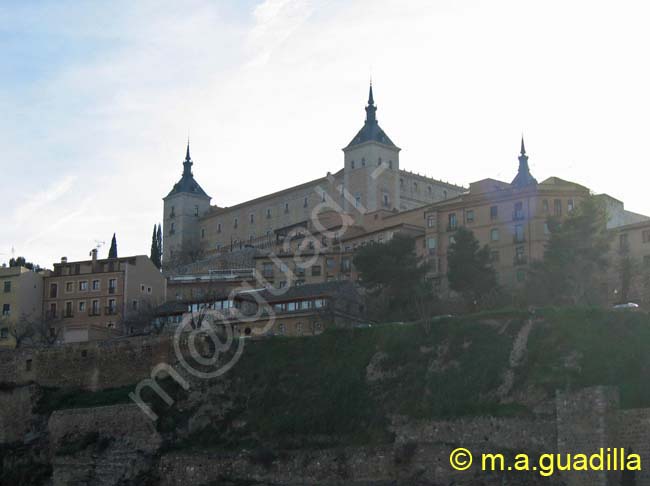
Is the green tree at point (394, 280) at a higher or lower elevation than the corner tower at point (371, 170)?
lower

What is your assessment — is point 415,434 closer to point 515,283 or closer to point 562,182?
point 515,283

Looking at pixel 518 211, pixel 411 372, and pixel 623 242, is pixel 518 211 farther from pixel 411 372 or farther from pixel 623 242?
pixel 411 372

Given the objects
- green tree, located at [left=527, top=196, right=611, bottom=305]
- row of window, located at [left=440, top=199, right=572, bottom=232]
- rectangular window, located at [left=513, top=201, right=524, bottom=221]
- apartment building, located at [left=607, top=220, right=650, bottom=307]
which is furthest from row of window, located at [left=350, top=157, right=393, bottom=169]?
green tree, located at [left=527, top=196, right=611, bottom=305]

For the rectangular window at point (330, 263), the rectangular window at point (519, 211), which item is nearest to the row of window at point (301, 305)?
the rectangular window at point (519, 211)

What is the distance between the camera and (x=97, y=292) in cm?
8819

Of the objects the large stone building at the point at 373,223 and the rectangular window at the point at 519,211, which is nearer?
the large stone building at the point at 373,223

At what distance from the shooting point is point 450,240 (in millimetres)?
83562

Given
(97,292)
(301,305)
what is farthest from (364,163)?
(301,305)

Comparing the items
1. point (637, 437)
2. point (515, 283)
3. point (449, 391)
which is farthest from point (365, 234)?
point (637, 437)

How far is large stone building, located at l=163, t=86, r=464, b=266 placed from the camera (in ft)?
392

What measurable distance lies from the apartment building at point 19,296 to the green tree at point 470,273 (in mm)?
31842

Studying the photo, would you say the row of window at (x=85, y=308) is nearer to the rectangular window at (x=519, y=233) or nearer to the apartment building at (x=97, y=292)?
the apartment building at (x=97, y=292)

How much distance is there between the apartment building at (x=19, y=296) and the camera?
283 feet

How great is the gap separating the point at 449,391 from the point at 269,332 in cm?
2143
